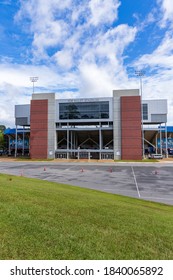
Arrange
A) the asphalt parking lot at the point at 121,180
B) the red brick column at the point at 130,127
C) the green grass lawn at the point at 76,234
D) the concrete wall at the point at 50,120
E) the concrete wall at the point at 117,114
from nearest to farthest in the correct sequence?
the green grass lawn at the point at 76,234 → the asphalt parking lot at the point at 121,180 → the red brick column at the point at 130,127 → the concrete wall at the point at 117,114 → the concrete wall at the point at 50,120

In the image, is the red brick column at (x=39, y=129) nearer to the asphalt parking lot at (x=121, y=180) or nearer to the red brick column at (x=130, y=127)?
the red brick column at (x=130, y=127)

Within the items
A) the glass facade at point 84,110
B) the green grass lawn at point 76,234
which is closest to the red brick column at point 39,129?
the glass facade at point 84,110

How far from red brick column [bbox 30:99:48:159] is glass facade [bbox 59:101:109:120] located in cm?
542

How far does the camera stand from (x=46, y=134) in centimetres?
6375

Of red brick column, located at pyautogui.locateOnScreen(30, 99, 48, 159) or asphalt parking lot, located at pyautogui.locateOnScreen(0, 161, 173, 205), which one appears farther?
red brick column, located at pyautogui.locateOnScreen(30, 99, 48, 159)

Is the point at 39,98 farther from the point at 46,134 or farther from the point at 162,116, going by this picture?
the point at 162,116

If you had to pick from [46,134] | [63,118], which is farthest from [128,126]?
[46,134]

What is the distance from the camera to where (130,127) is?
197 ft

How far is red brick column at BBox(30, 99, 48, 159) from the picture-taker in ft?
208

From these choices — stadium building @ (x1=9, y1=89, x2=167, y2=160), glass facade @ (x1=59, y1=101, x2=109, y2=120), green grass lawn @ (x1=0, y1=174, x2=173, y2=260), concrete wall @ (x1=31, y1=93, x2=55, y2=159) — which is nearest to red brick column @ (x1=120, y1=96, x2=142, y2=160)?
stadium building @ (x1=9, y1=89, x2=167, y2=160)

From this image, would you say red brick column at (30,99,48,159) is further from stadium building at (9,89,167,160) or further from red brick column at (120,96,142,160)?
red brick column at (120,96,142,160)

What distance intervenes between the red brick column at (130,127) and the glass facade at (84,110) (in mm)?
5537

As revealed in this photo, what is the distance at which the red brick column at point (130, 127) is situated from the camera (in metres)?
59.4

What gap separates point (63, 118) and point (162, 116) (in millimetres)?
31346
